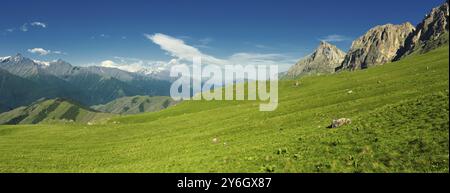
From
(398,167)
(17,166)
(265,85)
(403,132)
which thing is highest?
(265,85)

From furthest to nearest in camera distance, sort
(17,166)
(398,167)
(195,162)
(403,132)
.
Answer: (17,166) → (195,162) → (403,132) → (398,167)

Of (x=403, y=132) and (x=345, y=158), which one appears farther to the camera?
(x=403, y=132)

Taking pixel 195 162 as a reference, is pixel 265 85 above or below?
above

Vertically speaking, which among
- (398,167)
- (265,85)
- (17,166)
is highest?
(265,85)

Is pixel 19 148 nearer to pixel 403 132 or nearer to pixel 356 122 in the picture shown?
pixel 356 122

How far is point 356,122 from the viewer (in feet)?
104
